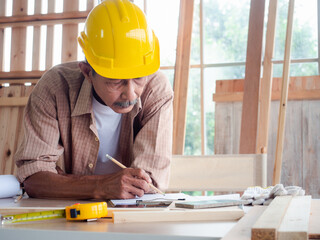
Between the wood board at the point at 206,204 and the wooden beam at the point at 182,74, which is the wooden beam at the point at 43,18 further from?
the wood board at the point at 206,204

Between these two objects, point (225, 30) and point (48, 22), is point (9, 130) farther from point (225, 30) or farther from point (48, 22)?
point (225, 30)

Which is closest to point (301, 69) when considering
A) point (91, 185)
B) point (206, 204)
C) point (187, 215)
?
point (91, 185)

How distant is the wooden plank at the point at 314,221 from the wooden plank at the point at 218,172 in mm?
977

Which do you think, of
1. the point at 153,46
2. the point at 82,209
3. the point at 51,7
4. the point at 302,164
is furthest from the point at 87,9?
the point at 82,209

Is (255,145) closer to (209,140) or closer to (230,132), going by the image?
(230,132)

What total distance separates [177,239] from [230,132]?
3684 millimetres

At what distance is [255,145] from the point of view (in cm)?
424

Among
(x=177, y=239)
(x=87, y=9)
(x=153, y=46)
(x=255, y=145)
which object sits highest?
(x=87, y=9)

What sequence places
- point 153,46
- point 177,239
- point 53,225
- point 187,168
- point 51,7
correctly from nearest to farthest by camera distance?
point 177,239
point 53,225
point 153,46
point 187,168
point 51,7

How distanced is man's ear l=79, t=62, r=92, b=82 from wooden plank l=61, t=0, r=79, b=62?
3.14 metres

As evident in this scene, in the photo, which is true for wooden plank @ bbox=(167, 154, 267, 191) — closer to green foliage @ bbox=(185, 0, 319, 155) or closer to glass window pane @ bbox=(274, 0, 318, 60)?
green foliage @ bbox=(185, 0, 319, 155)

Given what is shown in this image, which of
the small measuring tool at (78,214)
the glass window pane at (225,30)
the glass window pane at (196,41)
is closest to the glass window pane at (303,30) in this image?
the glass window pane at (225,30)

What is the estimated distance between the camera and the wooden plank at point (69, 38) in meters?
5.54

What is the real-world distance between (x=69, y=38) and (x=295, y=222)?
4909mm
